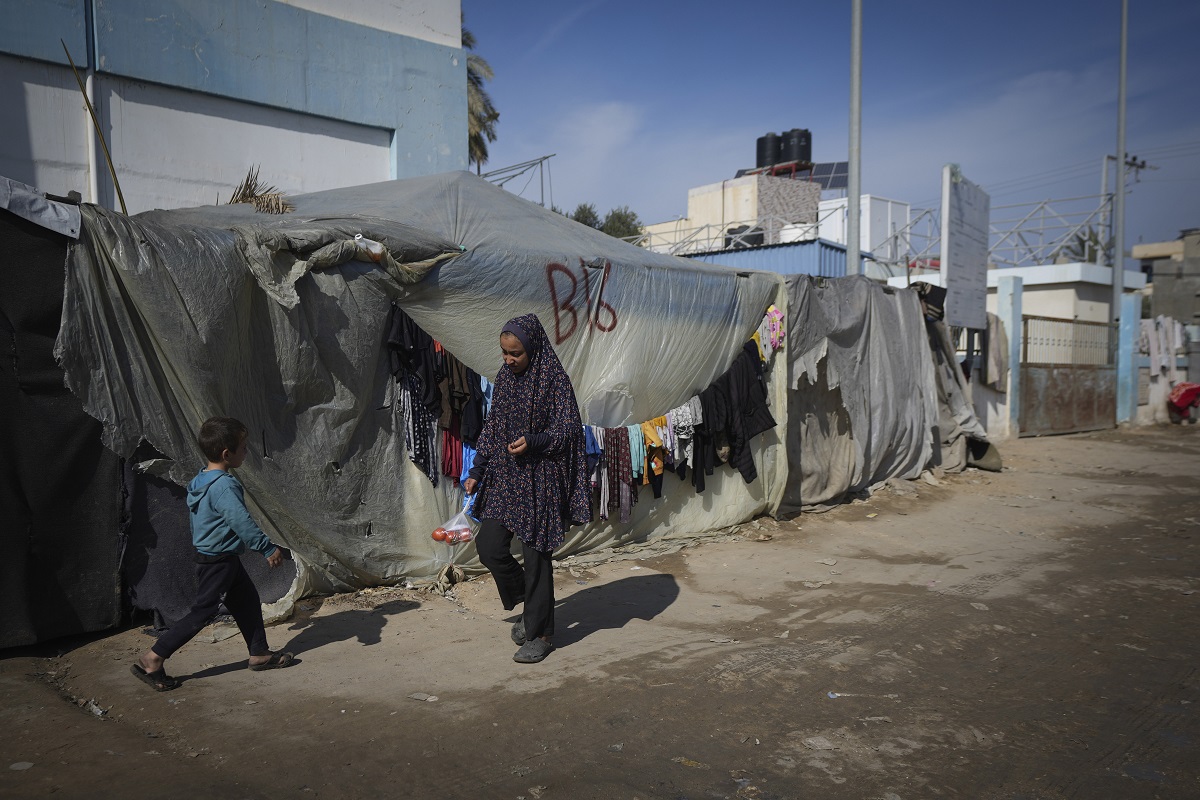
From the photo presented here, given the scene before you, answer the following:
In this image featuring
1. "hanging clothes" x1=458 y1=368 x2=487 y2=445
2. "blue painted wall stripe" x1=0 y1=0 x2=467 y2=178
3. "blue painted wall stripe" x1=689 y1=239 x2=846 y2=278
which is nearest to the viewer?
"hanging clothes" x1=458 y1=368 x2=487 y2=445

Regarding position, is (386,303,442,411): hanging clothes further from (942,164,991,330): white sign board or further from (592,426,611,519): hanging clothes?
(942,164,991,330): white sign board

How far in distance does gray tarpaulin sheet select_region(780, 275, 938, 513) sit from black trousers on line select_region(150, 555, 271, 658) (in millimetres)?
5111

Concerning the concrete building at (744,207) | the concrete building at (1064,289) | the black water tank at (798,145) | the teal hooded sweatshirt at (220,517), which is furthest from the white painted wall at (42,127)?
the black water tank at (798,145)

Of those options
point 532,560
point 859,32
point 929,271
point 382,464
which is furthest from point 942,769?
point 929,271

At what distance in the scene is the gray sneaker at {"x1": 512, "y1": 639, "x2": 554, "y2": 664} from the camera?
400 centimetres

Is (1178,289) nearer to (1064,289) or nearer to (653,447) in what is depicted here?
(1064,289)

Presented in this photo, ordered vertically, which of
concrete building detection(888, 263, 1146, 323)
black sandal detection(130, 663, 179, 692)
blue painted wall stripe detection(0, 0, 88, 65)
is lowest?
black sandal detection(130, 663, 179, 692)

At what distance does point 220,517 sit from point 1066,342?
624 inches

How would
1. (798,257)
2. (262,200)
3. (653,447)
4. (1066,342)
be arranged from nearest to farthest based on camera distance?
(262,200)
(653,447)
(1066,342)
(798,257)

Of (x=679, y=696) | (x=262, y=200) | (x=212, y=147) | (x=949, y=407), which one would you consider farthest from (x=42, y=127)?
(x=949, y=407)

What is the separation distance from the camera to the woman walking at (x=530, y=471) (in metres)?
4.03

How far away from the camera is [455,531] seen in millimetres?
4812

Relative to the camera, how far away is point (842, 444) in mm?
8352

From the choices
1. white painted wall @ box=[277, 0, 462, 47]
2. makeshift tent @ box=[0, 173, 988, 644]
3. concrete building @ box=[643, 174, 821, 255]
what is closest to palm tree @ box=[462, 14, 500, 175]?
concrete building @ box=[643, 174, 821, 255]
